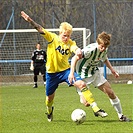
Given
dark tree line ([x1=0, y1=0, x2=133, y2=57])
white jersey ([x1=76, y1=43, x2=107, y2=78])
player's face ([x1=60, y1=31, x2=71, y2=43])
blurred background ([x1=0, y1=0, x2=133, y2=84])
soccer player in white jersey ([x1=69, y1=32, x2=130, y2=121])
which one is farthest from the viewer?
dark tree line ([x1=0, y1=0, x2=133, y2=57])

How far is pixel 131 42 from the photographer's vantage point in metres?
27.5

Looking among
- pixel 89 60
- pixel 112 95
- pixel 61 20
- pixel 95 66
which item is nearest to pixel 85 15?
pixel 61 20

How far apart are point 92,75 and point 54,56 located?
774mm

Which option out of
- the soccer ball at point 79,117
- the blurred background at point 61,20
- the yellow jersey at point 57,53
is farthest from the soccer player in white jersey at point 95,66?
the blurred background at point 61,20

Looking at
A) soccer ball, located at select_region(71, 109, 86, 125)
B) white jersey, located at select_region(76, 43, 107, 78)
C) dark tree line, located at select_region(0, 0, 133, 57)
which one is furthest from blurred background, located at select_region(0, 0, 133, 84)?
soccer ball, located at select_region(71, 109, 86, 125)

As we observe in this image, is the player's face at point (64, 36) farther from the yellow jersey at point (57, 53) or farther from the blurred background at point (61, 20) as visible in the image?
the blurred background at point (61, 20)

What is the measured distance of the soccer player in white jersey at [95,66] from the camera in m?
9.52

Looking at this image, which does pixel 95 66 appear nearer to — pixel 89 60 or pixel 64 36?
pixel 89 60

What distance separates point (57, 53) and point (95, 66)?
73 cm

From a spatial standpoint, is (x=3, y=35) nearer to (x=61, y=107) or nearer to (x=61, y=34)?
(x=61, y=107)

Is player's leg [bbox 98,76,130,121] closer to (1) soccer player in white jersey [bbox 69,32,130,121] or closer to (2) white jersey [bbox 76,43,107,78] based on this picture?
(1) soccer player in white jersey [bbox 69,32,130,121]

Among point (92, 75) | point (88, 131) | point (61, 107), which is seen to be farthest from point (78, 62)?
point (61, 107)

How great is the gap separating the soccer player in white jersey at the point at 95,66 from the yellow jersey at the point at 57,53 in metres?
0.25

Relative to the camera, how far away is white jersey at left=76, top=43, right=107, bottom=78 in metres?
9.71
